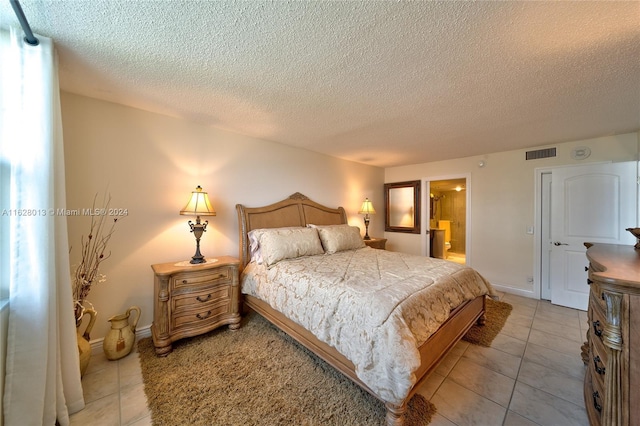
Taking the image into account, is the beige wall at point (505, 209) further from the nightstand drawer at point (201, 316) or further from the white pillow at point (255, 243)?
the nightstand drawer at point (201, 316)

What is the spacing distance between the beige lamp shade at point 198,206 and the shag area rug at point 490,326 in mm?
3004

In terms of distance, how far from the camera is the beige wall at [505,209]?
3.41 meters

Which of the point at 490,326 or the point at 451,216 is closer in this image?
the point at 490,326

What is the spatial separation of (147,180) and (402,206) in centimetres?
450

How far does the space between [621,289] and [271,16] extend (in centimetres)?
210

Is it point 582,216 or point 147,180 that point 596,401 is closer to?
point 582,216

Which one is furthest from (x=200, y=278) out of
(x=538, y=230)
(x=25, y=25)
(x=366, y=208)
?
(x=538, y=230)

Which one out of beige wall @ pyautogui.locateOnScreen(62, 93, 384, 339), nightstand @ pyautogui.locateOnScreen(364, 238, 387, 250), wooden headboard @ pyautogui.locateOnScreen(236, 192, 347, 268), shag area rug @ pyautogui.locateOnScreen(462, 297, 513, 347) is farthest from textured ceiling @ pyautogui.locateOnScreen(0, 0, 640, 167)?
shag area rug @ pyautogui.locateOnScreen(462, 297, 513, 347)

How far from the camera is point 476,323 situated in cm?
251

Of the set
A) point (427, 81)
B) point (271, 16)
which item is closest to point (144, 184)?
point (271, 16)

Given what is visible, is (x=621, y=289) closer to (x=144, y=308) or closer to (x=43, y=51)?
(x=43, y=51)

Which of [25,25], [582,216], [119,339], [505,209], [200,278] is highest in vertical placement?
[25,25]

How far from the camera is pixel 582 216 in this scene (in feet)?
9.74

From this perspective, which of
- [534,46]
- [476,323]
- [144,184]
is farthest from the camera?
[476,323]
